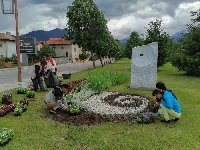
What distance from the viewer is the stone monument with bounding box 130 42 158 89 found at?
12010 mm

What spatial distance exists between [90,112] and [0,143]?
3049 millimetres

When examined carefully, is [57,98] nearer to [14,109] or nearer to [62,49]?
[14,109]

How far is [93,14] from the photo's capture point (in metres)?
32.4

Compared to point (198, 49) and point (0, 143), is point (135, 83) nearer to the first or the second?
point (0, 143)

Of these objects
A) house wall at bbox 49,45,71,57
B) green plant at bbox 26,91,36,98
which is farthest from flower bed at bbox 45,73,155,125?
house wall at bbox 49,45,71,57

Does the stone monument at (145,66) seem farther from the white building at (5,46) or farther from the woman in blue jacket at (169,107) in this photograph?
the white building at (5,46)

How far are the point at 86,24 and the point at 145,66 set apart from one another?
851 inches

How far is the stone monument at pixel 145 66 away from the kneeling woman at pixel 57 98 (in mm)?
5247

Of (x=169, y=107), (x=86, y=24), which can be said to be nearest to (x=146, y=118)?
(x=169, y=107)

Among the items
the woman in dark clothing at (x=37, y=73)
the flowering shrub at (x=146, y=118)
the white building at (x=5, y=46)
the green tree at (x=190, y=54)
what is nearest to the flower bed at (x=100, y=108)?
the flowering shrub at (x=146, y=118)

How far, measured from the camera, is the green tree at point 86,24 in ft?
105

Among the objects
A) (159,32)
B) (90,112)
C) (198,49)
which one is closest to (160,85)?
(90,112)

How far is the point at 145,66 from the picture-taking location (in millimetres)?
12273

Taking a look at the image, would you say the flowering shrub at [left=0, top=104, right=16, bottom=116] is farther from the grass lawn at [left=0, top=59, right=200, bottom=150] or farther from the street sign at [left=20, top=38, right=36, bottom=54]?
the street sign at [left=20, top=38, right=36, bottom=54]
